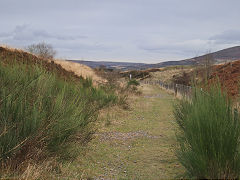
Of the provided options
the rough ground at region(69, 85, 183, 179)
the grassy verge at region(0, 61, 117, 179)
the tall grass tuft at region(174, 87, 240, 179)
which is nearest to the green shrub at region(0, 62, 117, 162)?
the grassy verge at region(0, 61, 117, 179)

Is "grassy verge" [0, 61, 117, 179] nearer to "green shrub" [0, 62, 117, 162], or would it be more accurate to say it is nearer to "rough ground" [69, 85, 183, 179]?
"green shrub" [0, 62, 117, 162]

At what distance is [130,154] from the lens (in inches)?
267

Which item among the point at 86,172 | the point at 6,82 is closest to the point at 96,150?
the point at 86,172

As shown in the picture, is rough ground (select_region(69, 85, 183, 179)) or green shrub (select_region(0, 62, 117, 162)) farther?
rough ground (select_region(69, 85, 183, 179))

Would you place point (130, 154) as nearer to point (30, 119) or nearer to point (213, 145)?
point (30, 119)

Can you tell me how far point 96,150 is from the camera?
22.7ft

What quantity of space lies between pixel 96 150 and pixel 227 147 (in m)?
3.68

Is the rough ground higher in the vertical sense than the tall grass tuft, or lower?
lower

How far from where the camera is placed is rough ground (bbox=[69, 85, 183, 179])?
5.38m

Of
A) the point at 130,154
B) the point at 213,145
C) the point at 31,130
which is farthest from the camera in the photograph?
the point at 130,154

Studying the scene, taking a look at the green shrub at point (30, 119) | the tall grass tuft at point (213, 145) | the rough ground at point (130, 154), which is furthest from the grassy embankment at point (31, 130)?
the tall grass tuft at point (213, 145)

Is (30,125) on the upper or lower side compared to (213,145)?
upper

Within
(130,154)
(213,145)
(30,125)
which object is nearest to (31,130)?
(30,125)

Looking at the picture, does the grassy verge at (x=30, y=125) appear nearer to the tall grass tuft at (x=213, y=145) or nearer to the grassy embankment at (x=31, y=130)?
the grassy embankment at (x=31, y=130)
